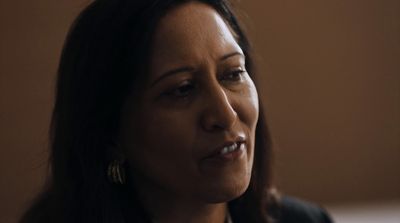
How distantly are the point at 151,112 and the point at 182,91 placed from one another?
0.22ft

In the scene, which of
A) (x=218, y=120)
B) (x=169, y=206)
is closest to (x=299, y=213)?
(x=169, y=206)

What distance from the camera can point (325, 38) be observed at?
1582 mm

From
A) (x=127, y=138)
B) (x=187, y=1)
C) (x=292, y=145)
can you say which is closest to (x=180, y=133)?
(x=127, y=138)

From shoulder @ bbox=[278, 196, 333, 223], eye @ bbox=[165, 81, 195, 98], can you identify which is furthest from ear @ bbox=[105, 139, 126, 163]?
shoulder @ bbox=[278, 196, 333, 223]

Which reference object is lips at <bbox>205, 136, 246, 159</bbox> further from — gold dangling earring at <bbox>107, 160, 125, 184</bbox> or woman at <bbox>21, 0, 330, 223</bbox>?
gold dangling earring at <bbox>107, 160, 125, 184</bbox>

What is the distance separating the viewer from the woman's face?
892mm

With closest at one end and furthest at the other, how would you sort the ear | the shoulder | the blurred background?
1. the ear
2. the shoulder
3. the blurred background

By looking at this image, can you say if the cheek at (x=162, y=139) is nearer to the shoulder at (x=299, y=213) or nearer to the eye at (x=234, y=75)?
the eye at (x=234, y=75)

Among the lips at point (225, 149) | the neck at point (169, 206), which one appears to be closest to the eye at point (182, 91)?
the lips at point (225, 149)

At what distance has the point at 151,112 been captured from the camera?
0.91 meters

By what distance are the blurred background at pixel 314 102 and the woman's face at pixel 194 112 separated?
565 millimetres

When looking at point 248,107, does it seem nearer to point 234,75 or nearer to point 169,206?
point 234,75

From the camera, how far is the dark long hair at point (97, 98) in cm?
91

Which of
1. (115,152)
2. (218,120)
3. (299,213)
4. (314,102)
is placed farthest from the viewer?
(314,102)
